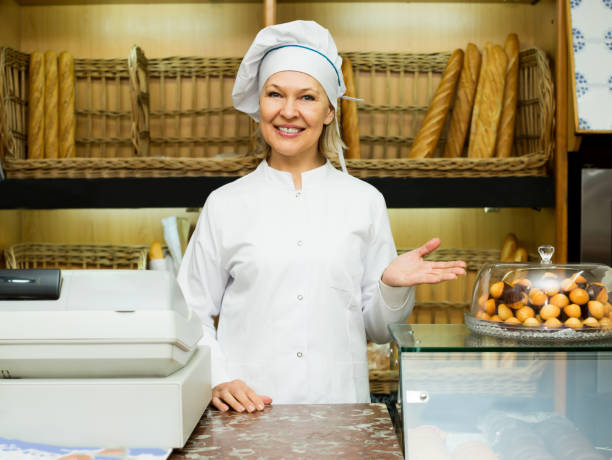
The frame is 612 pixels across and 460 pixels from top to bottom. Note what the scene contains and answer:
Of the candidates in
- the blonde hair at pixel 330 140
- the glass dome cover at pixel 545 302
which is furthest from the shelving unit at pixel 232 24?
the glass dome cover at pixel 545 302

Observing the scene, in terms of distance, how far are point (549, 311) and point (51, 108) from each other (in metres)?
1.74

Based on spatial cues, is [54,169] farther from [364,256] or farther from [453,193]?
[453,193]

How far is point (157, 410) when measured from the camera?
0.82 metres

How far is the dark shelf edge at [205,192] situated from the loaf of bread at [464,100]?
0.74 ft

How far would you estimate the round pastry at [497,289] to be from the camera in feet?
3.16

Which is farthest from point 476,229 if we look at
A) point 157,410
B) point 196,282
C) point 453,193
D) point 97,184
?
point 157,410

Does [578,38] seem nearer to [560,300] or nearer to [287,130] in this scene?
[287,130]

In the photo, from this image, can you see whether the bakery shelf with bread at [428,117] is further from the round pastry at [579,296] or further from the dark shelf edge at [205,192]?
the round pastry at [579,296]

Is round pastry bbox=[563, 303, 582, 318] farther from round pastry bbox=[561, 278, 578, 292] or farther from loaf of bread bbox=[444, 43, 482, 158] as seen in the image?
loaf of bread bbox=[444, 43, 482, 158]

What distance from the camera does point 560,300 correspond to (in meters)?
0.89

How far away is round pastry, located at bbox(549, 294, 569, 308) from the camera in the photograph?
35.0 inches

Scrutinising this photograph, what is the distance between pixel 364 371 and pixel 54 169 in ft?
3.67

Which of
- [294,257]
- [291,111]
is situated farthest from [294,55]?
[294,257]

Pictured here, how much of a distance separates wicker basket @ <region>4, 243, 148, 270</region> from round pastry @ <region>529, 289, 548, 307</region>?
147cm
